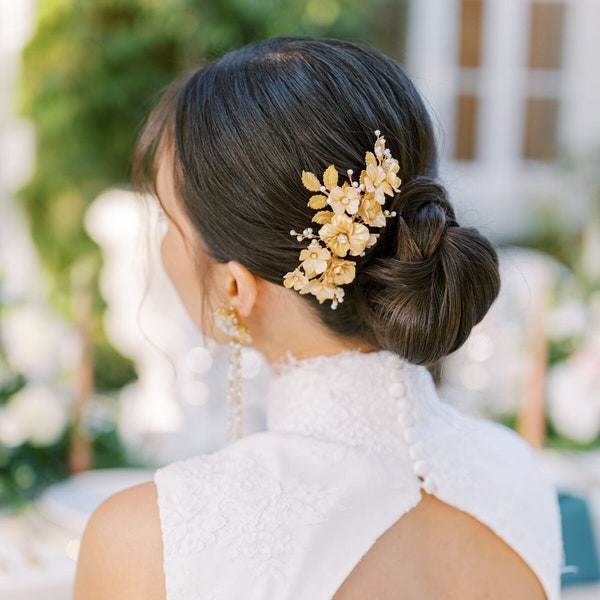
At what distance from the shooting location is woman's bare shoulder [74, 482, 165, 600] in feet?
3.07

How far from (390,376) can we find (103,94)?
13.4 feet

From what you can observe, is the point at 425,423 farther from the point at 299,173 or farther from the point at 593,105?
the point at 593,105

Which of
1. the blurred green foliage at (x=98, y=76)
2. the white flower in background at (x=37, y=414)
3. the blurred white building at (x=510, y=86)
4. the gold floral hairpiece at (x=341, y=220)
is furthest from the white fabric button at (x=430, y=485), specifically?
the blurred white building at (x=510, y=86)

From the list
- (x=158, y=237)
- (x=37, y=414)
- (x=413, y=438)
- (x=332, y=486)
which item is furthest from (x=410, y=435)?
A: (x=37, y=414)

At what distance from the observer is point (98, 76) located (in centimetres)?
482

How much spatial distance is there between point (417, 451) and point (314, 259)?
0.27m

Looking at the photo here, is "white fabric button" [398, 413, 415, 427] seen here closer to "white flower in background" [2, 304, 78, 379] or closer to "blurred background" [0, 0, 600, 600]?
"blurred background" [0, 0, 600, 600]

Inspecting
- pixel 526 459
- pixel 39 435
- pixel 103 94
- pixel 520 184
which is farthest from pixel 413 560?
pixel 520 184

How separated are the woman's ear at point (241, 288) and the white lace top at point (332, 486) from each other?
0.11 m

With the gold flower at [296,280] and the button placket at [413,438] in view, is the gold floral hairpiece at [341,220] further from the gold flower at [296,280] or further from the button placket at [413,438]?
the button placket at [413,438]

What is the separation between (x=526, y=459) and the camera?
1.25 meters

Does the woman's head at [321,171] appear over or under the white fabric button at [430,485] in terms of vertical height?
over

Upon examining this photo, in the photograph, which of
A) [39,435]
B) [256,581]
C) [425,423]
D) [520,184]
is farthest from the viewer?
[520,184]

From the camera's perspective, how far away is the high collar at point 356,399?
3.57 ft
